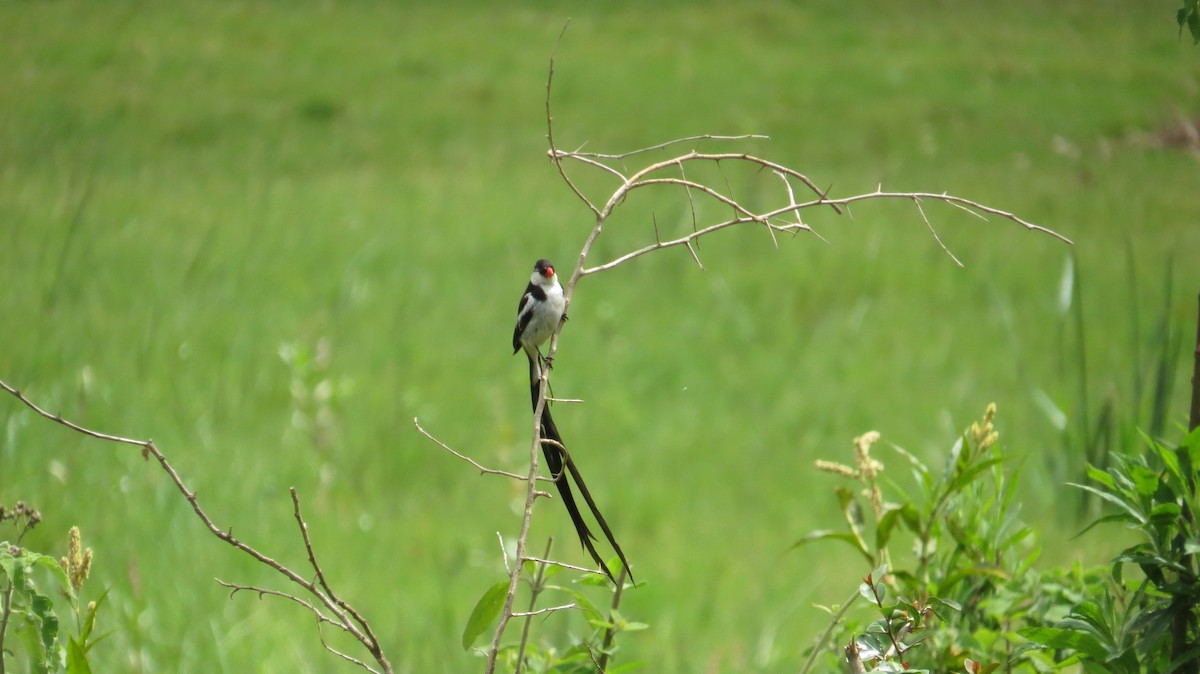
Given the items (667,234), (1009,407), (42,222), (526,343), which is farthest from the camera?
(667,234)

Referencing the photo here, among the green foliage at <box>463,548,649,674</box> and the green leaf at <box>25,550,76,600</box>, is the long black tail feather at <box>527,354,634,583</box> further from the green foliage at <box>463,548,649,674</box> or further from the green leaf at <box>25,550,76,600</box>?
the green leaf at <box>25,550,76,600</box>

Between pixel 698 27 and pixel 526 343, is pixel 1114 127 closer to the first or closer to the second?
pixel 698 27

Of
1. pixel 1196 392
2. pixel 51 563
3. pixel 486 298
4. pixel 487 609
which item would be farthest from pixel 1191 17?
pixel 486 298

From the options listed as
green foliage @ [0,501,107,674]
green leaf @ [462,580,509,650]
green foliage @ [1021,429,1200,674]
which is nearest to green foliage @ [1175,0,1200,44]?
green foliage @ [1021,429,1200,674]

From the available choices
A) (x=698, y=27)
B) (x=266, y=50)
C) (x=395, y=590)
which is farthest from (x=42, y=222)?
(x=698, y=27)

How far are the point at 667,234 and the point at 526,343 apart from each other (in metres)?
5.15

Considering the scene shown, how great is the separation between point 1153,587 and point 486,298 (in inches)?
209

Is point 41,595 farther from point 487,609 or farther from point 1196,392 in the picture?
point 1196,392

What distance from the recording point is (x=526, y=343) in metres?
2.28

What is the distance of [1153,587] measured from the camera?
1479mm

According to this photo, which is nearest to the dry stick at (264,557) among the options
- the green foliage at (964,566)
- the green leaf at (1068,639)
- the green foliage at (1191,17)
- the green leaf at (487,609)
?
the green leaf at (487,609)

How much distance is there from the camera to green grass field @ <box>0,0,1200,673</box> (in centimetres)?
417

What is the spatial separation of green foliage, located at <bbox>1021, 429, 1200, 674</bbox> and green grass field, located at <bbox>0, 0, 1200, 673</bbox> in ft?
4.09

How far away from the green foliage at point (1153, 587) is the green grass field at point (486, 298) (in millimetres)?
1248
